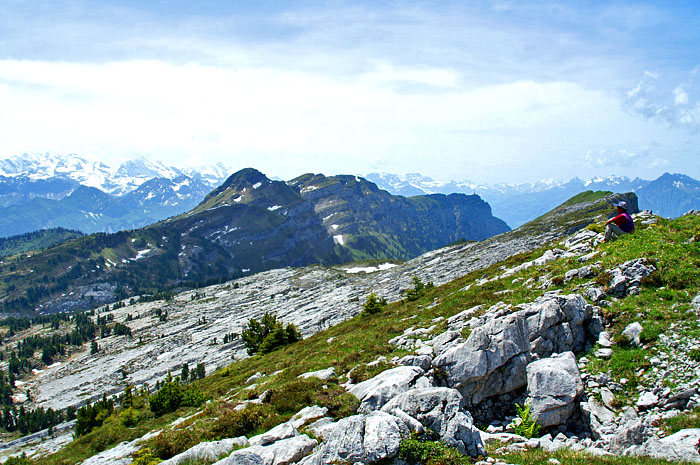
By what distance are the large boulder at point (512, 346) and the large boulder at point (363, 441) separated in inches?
265

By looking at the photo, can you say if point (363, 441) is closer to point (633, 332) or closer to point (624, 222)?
point (633, 332)

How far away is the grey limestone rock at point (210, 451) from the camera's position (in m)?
15.0

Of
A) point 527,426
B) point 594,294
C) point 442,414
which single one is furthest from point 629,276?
point 442,414

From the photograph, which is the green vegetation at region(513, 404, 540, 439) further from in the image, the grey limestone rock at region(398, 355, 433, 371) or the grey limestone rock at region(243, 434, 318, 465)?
the grey limestone rock at region(243, 434, 318, 465)

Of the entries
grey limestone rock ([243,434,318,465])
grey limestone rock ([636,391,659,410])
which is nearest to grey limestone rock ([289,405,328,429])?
grey limestone rock ([243,434,318,465])

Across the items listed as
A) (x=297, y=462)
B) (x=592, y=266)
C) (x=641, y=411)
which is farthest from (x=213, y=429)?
(x=592, y=266)

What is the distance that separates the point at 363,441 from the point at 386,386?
14.8 ft

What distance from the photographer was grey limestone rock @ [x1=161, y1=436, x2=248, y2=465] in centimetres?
1505

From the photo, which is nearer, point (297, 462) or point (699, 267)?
point (297, 462)

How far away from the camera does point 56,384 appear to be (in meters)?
138

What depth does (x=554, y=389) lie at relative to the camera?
16.9 metres

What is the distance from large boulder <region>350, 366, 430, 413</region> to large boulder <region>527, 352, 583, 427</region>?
5.01 meters

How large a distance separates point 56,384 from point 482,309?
172 meters

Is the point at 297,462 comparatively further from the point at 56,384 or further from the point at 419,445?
the point at 56,384
